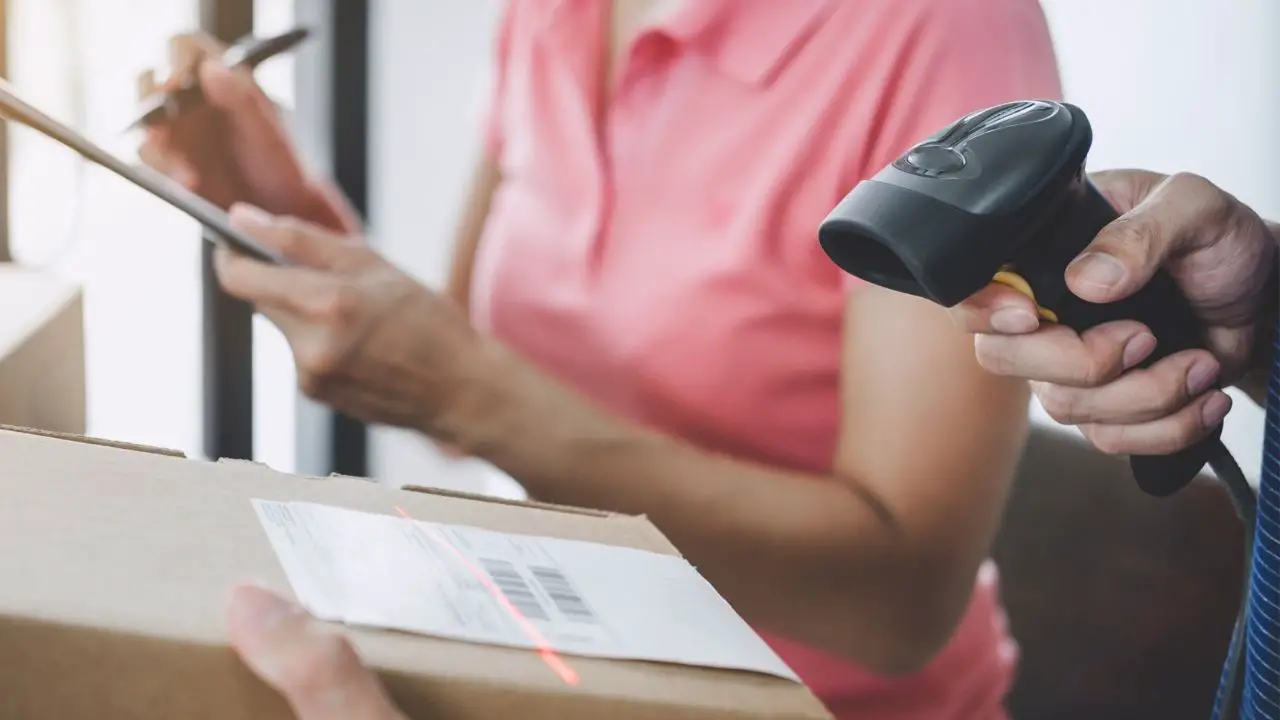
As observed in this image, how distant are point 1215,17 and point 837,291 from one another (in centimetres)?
48

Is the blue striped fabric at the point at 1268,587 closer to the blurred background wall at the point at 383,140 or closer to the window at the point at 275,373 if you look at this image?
the blurred background wall at the point at 383,140

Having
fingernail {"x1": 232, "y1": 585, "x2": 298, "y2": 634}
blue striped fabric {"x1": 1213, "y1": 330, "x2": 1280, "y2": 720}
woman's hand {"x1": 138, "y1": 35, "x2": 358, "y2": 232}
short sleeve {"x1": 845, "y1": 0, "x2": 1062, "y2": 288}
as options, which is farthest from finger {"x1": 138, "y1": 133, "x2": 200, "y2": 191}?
blue striped fabric {"x1": 1213, "y1": 330, "x2": 1280, "y2": 720}

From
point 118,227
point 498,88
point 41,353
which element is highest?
point 498,88

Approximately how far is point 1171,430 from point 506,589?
1.04 ft

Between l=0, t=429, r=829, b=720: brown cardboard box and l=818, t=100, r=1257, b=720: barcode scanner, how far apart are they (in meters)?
0.16

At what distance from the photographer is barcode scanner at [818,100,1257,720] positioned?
1.34ft

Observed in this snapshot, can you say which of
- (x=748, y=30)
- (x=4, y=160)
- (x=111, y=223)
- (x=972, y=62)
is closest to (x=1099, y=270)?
(x=972, y=62)

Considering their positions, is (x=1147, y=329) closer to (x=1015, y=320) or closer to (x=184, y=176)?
(x=1015, y=320)

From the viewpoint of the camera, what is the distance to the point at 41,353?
0.62 m

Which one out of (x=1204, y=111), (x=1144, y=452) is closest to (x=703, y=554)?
(x=1144, y=452)

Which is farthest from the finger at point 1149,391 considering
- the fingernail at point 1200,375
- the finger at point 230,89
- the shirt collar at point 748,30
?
the finger at point 230,89

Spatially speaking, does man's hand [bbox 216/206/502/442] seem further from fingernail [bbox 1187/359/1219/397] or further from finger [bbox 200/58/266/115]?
fingernail [bbox 1187/359/1219/397]

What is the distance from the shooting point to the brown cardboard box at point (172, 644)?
293 millimetres

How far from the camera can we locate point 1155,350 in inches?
19.7
